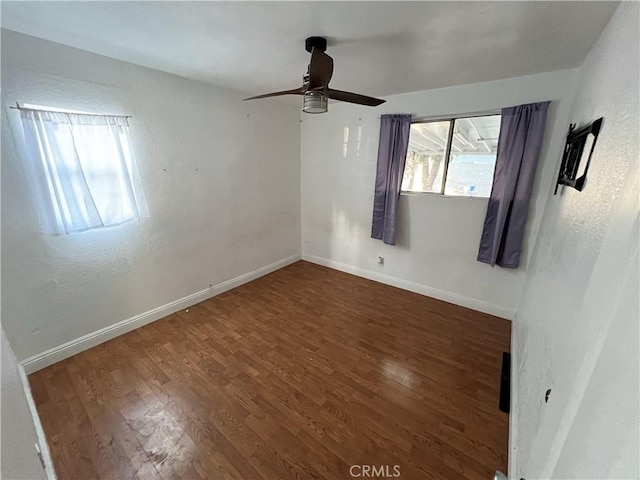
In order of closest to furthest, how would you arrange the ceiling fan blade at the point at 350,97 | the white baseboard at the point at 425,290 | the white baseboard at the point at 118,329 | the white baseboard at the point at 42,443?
1. the white baseboard at the point at 42,443
2. the ceiling fan blade at the point at 350,97
3. the white baseboard at the point at 118,329
4. the white baseboard at the point at 425,290

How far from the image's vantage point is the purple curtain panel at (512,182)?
2303 mm

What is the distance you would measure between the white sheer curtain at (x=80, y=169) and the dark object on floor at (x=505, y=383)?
3310 millimetres

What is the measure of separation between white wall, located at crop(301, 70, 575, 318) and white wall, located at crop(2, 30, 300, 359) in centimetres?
60

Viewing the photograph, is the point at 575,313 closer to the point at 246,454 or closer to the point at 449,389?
the point at 449,389

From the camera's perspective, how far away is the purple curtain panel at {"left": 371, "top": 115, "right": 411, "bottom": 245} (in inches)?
117

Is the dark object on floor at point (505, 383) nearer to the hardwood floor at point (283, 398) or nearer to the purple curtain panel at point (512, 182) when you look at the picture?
the hardwood floor at point (283, 398)

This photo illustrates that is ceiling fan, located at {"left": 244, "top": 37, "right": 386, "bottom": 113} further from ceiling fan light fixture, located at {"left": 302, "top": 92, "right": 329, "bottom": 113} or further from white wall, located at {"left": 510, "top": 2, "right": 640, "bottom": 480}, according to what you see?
white wall, located at {"left": 510, "top": 2, "right": 640, "bottom": 480}

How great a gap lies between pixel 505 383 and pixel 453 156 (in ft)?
7.21

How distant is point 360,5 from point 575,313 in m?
1.70

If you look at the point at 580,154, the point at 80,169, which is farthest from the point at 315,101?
the point at 80,169

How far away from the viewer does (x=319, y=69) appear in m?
1.54

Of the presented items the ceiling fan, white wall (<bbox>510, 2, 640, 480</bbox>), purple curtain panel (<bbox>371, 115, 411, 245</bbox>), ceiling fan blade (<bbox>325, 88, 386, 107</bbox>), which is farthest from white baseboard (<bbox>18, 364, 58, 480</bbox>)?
purple curtain panel (<bbox>371, 115, 411, 245</bbox>)

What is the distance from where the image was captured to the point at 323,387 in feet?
6.17

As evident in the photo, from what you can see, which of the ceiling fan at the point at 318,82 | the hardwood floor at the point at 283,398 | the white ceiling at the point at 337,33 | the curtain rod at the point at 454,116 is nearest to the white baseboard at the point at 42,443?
the hardwood floor at the point at 283,398
